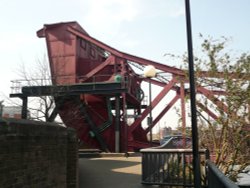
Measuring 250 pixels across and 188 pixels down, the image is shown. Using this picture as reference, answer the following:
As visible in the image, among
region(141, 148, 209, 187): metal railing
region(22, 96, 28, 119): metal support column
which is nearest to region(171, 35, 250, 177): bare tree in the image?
region(141, 148, 209, 187): metal railing

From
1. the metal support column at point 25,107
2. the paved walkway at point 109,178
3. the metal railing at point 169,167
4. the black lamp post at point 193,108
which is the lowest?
the paved walkway at point 109,178

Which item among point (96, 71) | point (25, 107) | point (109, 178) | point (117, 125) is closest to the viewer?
point (109, 178)

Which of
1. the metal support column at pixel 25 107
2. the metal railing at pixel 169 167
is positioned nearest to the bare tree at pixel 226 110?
the metal railing at pixel 169 167

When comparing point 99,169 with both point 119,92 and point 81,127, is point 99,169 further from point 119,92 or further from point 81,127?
point 81,127

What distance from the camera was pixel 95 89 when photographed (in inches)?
1282

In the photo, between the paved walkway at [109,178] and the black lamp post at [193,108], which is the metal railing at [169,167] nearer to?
the paved walkway at [109,178]

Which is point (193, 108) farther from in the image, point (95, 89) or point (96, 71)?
point (96, 71)

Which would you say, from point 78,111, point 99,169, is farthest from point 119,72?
point 99,169

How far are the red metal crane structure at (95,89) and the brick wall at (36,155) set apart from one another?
2053 cm

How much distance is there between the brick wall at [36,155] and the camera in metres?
6.54

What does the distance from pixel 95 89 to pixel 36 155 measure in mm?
24832

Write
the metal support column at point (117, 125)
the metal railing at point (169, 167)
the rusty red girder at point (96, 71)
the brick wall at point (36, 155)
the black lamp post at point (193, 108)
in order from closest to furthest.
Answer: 1. the brick wall at point (36, 155)
2. the black lamp post at point (193, 108)
3. the metal railing at point (169, 167)
4. the metal support column at point (117, 125)
5. the rusty red girder at point (96, 71)

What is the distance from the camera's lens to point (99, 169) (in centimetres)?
1692

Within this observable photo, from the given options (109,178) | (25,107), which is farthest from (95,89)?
(109,178)
